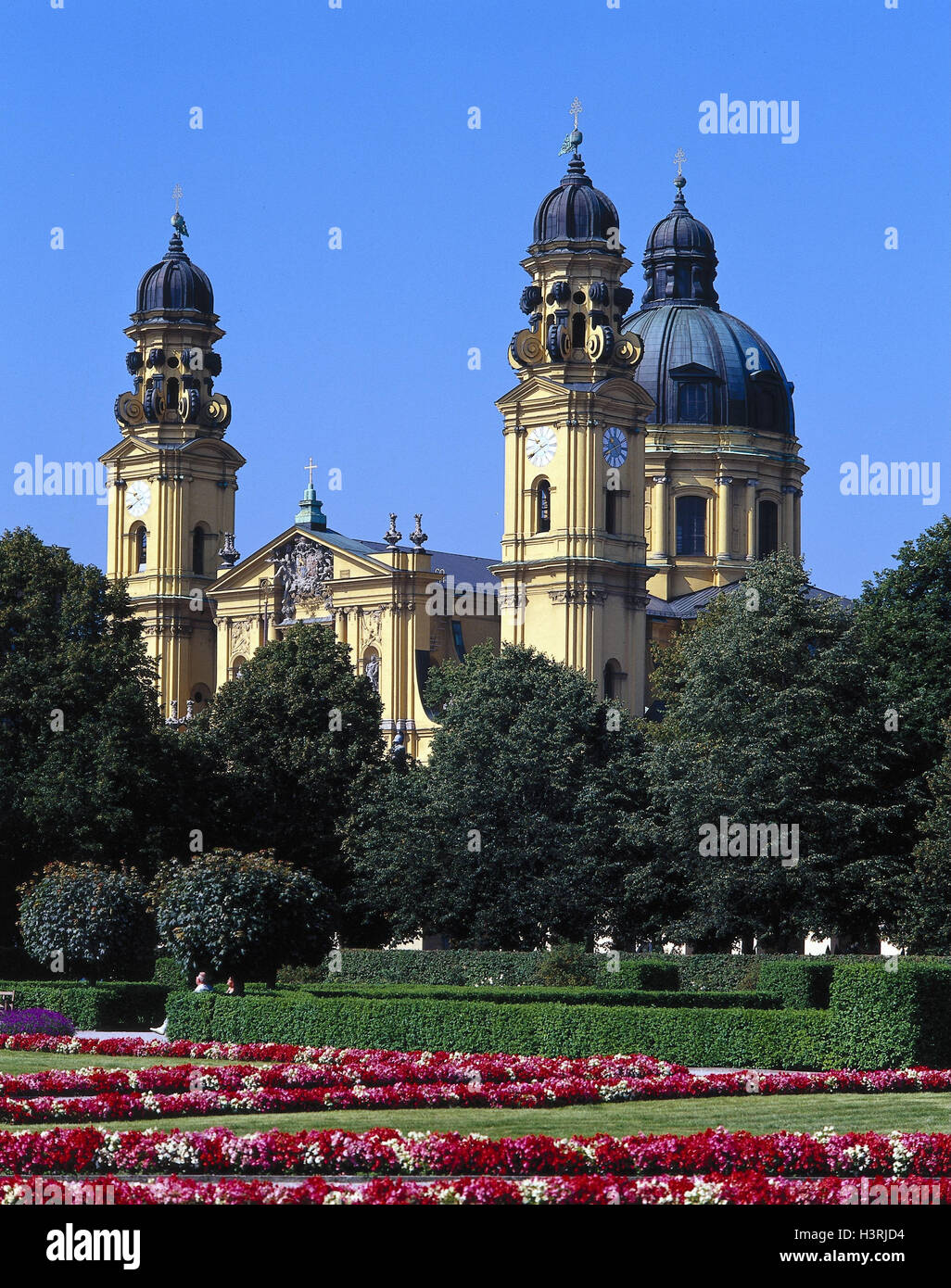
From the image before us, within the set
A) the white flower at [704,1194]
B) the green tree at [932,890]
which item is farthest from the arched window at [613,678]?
the white flower at [704,1194]

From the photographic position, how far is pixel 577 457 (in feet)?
269

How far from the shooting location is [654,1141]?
20.8 metres

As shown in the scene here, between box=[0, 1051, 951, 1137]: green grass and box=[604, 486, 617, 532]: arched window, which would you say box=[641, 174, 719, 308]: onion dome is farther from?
box=[0, 1051, 951, 1137]: green grass

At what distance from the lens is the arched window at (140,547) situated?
10181cm

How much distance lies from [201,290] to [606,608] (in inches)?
1224

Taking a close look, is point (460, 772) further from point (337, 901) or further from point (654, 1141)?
point (654, 1141)

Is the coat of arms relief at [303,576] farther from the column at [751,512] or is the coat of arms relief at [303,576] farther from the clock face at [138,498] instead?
the column at [751,512]

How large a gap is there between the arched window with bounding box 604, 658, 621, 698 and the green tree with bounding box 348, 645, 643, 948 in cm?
1915

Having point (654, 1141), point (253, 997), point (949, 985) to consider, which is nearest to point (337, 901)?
point (253, 997)

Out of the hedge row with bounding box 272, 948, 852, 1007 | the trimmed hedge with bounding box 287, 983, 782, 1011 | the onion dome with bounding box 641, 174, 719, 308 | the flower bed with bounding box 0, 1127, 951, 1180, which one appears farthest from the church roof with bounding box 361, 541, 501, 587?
the flower bed with bounding box 0, 1127, 951, 1180

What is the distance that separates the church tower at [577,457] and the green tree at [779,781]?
78.4ft

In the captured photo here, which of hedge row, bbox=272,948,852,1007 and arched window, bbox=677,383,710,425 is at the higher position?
arched window, bbox=677,383,710,425

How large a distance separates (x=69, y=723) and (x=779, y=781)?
2156 centimetres

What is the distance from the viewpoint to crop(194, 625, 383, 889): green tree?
65.1 metres
